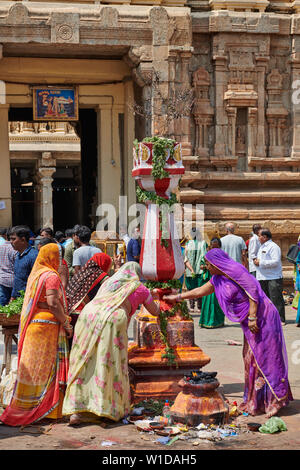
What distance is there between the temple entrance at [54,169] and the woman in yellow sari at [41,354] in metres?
12.9

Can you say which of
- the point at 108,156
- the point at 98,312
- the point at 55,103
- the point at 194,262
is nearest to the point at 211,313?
the point at 194,262

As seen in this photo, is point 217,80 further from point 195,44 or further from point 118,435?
point 118,435

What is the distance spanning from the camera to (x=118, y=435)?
564 centimetres

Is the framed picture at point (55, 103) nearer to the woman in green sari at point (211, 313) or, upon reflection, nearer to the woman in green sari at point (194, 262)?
the woman in green sari at point (194, 262)

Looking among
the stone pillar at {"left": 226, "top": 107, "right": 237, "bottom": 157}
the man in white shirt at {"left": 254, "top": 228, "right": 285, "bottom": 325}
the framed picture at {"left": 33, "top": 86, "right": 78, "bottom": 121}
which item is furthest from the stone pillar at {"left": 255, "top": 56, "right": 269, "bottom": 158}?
the man in white shirt at {"left": 254, "top": 228, "right": 285, "bottom": 325}

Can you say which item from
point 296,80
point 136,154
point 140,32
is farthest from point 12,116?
point 136,154

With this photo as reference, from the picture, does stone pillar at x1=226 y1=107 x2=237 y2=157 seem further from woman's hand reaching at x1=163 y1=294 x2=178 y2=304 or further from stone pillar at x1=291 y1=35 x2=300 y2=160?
woman's hand reaching at x1=163 y1=294 x2=178 y2=304

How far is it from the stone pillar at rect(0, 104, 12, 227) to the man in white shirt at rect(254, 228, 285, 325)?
666 cm

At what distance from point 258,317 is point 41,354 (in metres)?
1.91

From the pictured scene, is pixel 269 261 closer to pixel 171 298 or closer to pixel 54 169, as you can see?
pixel 171 298

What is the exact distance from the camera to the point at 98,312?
5988mm

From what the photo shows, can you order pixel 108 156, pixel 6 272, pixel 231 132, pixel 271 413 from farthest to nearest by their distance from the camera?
pixel 108 156, pixel 231 132, pixel 6 272, pixel 271 413

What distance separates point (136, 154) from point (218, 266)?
1.50 metres

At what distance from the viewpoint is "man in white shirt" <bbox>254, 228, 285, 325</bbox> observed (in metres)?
10.6
